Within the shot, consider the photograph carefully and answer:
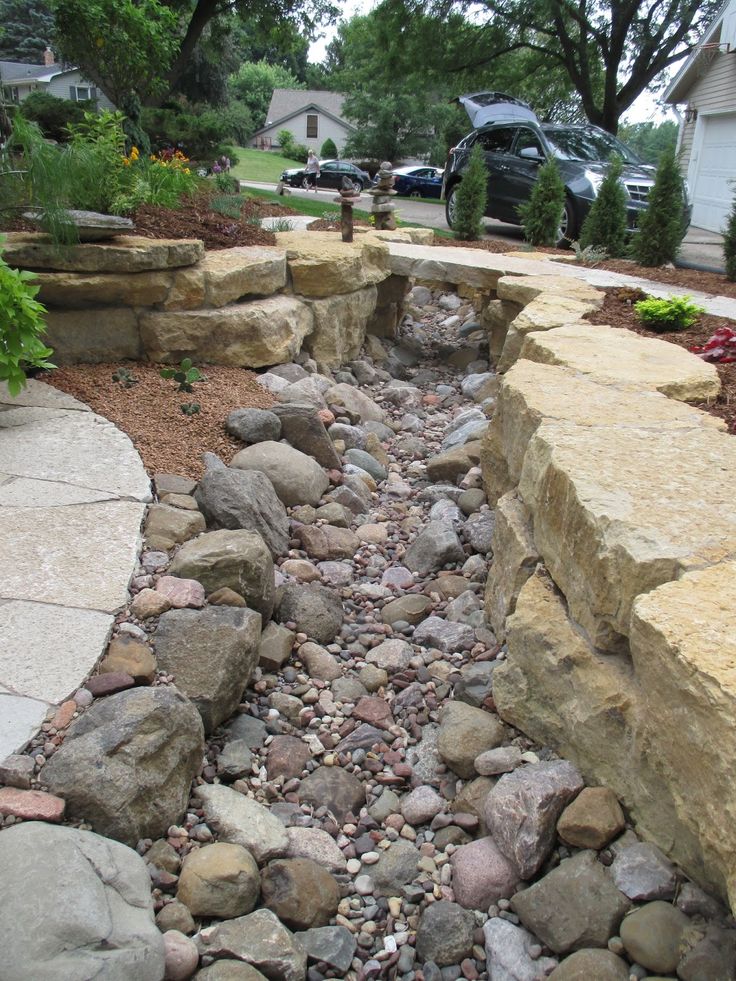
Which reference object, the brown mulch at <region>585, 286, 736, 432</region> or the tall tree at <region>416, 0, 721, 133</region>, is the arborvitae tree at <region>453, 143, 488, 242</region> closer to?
the brown mulch at <region>585, 286, 736, 432</region>

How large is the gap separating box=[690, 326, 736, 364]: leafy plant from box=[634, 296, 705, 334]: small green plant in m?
0.58

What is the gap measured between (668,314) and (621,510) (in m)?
3.44

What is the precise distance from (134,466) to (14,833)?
7.46 ft

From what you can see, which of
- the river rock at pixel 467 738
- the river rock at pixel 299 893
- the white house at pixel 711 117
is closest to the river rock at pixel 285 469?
the river rock at pixel 467 738

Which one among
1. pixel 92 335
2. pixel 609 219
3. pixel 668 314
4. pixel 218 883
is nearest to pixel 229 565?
pixel 218 883

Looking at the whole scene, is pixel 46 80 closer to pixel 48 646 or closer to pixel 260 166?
pixel 260 166

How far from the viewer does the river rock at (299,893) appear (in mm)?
2252

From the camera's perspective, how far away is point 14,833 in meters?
1.99

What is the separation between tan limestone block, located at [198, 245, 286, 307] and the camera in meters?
5.64

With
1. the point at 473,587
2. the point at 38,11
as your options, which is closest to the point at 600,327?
the point at 473,587

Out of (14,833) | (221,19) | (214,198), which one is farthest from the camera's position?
(221,19)

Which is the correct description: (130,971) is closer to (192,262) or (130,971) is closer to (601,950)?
(601,950)

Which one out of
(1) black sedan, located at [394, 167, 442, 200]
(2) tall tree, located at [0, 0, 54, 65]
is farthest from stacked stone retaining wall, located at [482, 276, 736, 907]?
(2) tall tree, located at [0, 0, 54, 65]

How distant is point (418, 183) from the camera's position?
82.8 ft
